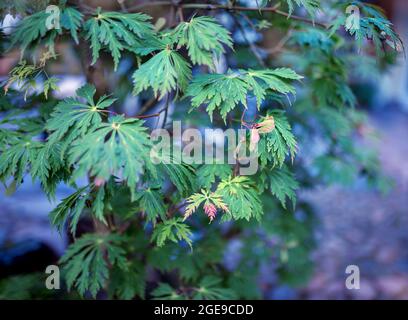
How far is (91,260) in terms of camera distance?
1460 millimetres

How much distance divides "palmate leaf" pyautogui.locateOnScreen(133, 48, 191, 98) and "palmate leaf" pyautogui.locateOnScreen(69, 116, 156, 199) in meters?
0.12

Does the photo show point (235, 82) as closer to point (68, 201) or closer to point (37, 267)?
point (68, 201)

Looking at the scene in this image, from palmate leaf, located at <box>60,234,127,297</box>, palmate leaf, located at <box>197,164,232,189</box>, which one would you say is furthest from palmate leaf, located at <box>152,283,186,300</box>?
palmate leaf, located at <box>197,164,232,189</box>

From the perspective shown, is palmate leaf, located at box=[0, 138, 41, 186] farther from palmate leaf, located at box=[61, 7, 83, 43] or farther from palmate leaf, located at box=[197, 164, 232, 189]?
palmate leaf, located at box=[197, 164, 232, 189]

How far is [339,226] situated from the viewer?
364 cm

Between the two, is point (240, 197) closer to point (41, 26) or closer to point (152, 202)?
point (152, 202)

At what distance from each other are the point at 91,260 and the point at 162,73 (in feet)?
2.26

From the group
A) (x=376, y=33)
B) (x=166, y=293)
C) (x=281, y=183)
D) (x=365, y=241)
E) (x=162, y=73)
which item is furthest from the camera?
(x=365, y=241)

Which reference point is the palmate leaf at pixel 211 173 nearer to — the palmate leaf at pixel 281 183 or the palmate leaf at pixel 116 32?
the palmate leaf at pixel 281 183

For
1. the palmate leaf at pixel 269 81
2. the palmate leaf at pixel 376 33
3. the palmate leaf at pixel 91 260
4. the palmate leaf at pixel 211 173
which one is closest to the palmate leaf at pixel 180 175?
the palmate leaf at pixel 211 173

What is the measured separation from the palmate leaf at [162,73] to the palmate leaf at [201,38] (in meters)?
0.04

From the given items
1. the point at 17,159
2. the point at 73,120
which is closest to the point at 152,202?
the point at 73,120

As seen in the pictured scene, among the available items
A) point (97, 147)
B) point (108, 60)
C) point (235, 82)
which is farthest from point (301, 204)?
point (97, 147)

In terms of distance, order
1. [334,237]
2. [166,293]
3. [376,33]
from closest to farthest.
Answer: [376,33] < [166,293] < [334,237]
